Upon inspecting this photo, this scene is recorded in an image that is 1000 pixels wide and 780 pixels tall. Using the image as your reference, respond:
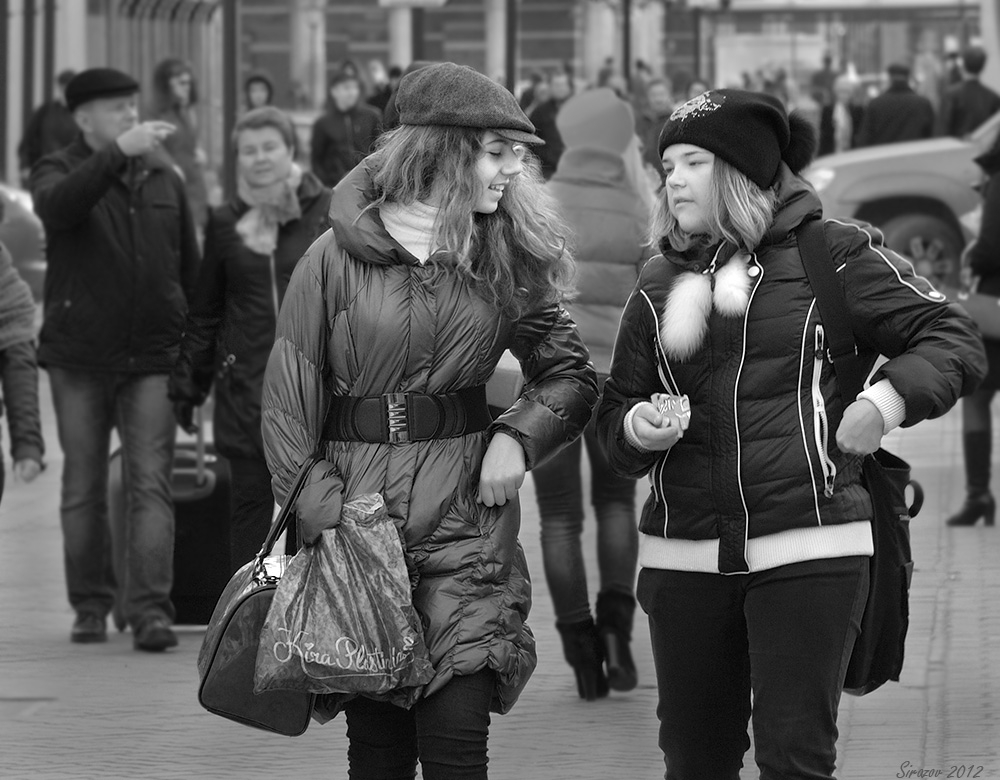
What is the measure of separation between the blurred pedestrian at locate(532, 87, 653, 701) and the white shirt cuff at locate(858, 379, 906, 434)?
7.92ft

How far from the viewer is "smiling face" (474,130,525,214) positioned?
401cm

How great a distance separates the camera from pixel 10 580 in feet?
26.9

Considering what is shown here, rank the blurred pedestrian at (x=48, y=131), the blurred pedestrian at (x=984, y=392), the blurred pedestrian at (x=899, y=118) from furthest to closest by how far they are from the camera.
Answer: the blurred pedestrian at (x=899, y=118) < the blurred pedestrian at (x=48, y=131) < the blurred pedestrian at (x=984, y=392)

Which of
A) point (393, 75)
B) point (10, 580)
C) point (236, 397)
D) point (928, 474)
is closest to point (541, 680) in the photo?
point (236, 397)

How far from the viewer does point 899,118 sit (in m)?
19.7

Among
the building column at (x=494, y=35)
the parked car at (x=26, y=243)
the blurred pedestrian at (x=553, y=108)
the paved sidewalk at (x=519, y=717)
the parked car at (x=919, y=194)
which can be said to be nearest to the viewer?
the paved sidewalk at (x=519, y=717)

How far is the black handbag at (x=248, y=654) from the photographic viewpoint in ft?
12.7

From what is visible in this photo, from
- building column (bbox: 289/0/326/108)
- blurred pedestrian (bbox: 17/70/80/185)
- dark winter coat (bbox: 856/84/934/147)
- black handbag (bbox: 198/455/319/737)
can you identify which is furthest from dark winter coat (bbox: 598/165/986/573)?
building column (bbox: 289/0/326/108)

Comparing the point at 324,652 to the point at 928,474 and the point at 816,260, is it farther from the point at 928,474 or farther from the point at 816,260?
the point at 928,474

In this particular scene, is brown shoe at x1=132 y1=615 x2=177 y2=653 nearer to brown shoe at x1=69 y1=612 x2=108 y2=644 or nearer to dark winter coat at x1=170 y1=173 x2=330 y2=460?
brown shoe at x1=69 y1=612 x2=108 y2=644

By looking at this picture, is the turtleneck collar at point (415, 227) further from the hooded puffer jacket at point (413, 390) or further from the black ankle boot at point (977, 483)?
the black ankle boot at point (977, 483)

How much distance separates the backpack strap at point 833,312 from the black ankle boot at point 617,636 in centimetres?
244

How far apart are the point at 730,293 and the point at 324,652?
1.04m

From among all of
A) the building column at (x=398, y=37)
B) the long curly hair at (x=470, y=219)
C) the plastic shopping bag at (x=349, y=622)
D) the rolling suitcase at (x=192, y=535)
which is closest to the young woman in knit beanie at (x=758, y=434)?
the long curly hair at (x=470, y=219)
